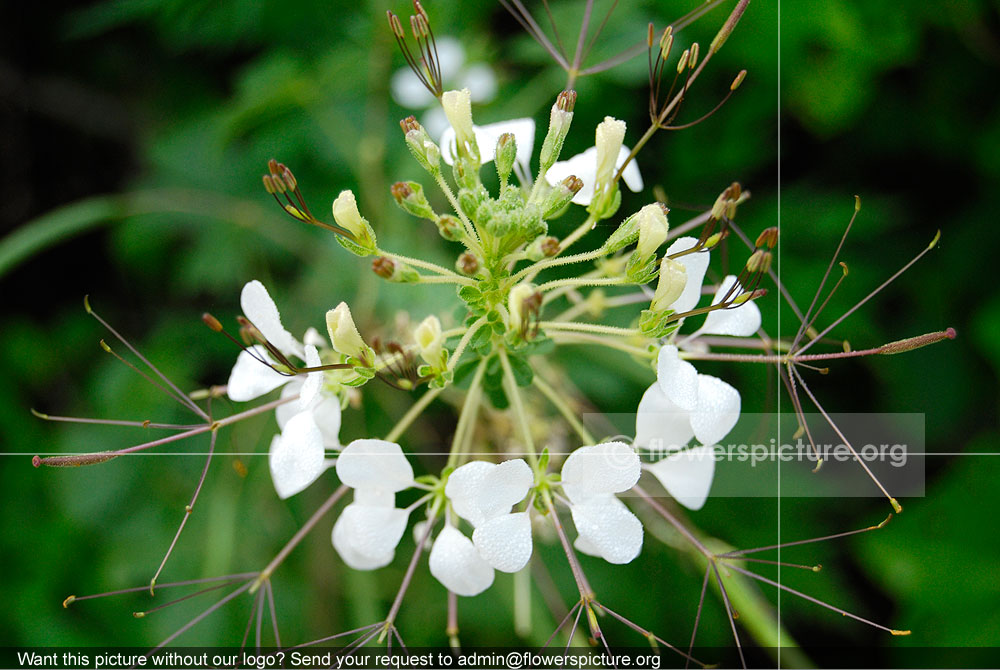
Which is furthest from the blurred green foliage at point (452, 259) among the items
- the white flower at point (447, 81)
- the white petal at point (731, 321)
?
the white petal at point (731, 321)

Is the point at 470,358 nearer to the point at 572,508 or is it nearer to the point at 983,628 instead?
the point at 572,508

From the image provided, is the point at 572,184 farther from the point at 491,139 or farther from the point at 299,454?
the point at 299,454

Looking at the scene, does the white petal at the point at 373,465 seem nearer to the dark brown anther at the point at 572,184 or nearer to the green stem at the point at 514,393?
the green stem at the point at 514,393

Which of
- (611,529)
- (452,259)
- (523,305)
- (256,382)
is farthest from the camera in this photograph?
(452,259)

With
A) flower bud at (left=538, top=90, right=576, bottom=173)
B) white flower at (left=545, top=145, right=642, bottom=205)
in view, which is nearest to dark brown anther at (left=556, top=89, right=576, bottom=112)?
flower bud at (left=538, top=90, right=576, bottom=173)

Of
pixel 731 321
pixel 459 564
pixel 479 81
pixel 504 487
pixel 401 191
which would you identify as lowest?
pixel 459 564

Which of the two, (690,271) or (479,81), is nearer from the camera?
(690,271)

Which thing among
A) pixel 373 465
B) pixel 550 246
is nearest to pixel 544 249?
pixel 550 246
